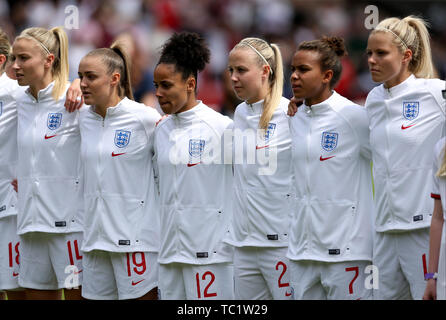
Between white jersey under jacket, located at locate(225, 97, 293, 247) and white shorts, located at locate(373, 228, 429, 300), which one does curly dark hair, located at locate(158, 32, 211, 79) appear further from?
white shorts, located at locate(373, 228, 429, 300)

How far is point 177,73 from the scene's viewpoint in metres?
7.16

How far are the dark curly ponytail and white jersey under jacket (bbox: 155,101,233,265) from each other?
0.90 metres

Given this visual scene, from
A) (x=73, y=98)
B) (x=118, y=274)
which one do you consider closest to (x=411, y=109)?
(x=118, y=274)

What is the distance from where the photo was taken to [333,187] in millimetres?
6664

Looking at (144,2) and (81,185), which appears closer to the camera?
(81,185)

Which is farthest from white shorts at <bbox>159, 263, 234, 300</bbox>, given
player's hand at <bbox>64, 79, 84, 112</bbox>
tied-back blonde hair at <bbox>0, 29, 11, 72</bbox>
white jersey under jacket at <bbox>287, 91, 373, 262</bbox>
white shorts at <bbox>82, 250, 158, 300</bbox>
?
tied-back blonde hair at <bbox>0, 29, 11, 72</bbox>

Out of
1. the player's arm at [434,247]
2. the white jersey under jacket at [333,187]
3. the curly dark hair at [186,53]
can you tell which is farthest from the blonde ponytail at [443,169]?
the curly dark hair at [186,53]

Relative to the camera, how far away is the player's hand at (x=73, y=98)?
776 centimetres

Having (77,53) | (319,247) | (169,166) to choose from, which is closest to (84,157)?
(169,166)

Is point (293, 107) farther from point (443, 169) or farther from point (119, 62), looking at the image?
point (443, 169)

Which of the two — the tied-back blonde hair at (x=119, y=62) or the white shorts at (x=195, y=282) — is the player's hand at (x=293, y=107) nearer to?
the white shorts at (x=195, y=282)
